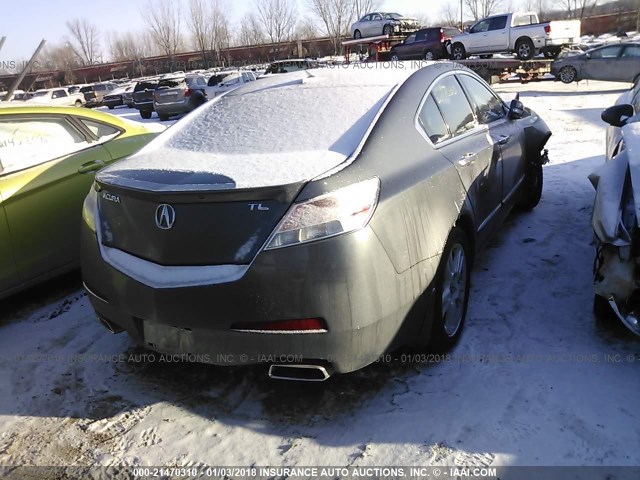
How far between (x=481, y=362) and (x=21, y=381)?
8.52 feet

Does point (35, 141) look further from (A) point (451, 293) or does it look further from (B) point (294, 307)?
(A) point (451, 293)

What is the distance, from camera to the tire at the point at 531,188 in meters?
4.85

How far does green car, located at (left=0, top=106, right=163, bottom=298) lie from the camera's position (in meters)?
3.57

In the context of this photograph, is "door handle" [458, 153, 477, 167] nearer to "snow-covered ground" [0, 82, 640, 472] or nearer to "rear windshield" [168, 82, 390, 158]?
"rear windshield" [168, 82, 390, 158]

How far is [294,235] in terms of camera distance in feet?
7.01

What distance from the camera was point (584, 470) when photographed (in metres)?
2.14

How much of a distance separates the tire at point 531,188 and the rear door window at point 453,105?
1.48 m

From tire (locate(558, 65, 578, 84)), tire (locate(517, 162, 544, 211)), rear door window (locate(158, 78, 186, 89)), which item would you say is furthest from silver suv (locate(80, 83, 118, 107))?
tire (locate(517, 162, 544, 211))

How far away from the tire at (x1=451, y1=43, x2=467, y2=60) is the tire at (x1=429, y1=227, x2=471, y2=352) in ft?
70.7

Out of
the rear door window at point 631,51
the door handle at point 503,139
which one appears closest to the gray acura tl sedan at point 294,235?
the door handle at point 503,139

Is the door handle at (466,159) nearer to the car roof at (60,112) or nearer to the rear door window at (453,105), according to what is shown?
the rear door window at (453,105)

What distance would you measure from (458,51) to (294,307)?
23.0 metres

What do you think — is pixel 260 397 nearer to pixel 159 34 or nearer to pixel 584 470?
pixel 584 470

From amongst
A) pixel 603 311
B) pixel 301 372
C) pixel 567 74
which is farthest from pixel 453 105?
pixel 567 74
